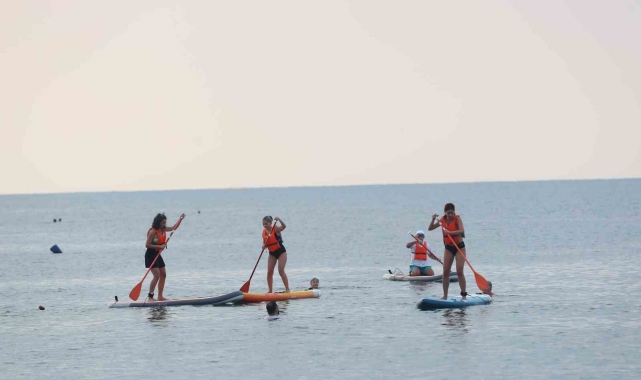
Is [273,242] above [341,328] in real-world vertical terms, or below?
above

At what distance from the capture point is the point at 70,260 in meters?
53.3

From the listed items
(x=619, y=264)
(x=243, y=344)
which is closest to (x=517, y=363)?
(x=243, y=344)

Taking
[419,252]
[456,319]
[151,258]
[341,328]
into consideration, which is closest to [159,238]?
[151,258]

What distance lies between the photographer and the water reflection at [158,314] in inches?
1012

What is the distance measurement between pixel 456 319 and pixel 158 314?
23.4 feet

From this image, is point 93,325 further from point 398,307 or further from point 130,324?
point 398,307

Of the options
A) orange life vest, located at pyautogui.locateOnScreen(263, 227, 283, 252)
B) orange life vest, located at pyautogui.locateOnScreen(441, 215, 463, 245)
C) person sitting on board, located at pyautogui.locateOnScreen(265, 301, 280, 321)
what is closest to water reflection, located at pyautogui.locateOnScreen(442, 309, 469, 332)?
orange life vest, located at pyautogui.locateOnScreen(441, 215, 463, 245)

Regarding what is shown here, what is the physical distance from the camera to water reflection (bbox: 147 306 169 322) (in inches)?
1012

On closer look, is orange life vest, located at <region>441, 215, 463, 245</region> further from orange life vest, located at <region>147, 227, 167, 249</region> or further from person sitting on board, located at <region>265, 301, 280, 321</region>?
orange life vest, located at <region>147, 227, 167, 249</region>

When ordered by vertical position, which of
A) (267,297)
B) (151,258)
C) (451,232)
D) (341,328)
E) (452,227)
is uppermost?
(452,227)

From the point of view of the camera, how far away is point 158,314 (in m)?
26.4

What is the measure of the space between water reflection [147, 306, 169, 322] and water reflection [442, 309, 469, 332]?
6453 mm

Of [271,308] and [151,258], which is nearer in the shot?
[271,308]

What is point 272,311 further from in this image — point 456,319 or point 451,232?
point 451,232
